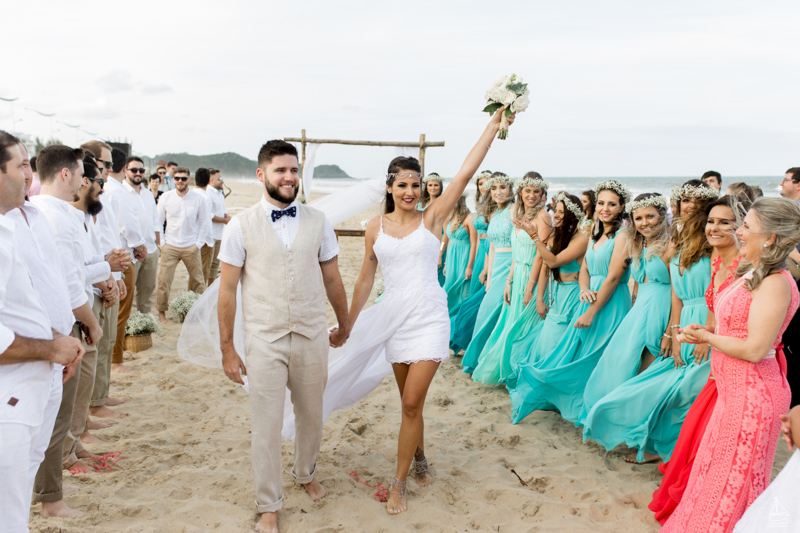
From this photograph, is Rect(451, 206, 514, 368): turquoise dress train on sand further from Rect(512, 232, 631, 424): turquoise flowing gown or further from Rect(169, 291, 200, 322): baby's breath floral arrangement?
Rect(169, 291, 200, 322): baby's breath floral arrangement

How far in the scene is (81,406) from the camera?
13.4 feet

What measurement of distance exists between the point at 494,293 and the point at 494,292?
0.01 metres

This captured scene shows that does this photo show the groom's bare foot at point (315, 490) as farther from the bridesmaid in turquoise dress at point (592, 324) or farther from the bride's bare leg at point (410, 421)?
the bridesmaid in turquoise dress at point (592, 324)

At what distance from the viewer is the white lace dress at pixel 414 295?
12.3 ft

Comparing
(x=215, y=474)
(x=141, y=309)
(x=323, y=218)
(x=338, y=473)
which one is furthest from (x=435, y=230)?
(x=141, y=309)

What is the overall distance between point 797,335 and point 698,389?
1514mm

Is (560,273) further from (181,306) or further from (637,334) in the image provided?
(181,306)

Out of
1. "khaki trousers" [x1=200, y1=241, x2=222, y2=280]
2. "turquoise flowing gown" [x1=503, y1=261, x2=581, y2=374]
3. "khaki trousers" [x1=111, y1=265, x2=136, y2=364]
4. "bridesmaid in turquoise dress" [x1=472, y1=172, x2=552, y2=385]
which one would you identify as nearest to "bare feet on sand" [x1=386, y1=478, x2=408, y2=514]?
"turquoise flowing gown" [x1=503, y1=261, x2=581, y2=374]

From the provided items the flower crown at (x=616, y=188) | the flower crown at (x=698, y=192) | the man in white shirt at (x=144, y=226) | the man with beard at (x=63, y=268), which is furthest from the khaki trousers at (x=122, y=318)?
the flower crown at (x=698, y=192)

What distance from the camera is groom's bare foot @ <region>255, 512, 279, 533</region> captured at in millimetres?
3330

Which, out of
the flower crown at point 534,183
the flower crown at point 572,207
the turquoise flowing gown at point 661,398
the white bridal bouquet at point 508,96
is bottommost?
the turquoise flowing gown at point 661,398

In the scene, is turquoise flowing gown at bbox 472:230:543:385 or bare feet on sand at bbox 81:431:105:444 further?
turquoise flowing gown at bbox 472:230:543:385

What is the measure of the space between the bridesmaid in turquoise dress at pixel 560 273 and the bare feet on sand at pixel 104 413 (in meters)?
3.53

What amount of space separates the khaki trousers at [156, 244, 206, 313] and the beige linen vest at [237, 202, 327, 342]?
5.55m
